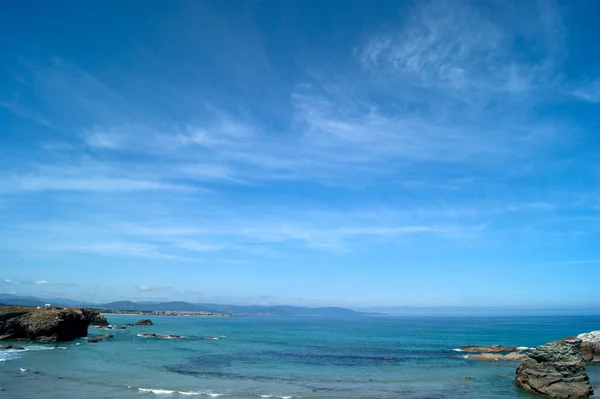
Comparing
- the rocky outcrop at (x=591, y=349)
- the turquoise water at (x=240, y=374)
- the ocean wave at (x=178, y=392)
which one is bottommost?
the turquoise water at (x=240, y=374)

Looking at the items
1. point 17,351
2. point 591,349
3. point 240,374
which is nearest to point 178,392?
point 240,374

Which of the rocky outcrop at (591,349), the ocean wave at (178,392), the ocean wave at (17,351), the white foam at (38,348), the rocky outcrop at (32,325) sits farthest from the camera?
the rocky outcrop at (32,325)

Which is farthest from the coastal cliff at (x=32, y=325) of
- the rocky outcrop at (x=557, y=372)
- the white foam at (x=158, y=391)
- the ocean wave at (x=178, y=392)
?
the rocky outcrop at (x=557, y=372)

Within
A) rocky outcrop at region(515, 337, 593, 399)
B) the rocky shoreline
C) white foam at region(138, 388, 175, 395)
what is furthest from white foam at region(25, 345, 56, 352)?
rocky outcrop at region(515, 337, 593, 399)

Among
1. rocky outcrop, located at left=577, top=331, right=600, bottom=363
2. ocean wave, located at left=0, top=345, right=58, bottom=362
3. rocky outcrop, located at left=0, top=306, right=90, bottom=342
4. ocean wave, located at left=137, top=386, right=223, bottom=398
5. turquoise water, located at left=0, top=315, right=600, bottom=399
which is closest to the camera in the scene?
ocean wave, located at left=137, top=386, right=223, bottom=398

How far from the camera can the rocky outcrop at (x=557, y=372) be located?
1211 inches

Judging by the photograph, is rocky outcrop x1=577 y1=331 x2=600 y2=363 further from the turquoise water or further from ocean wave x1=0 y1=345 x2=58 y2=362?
ocean wave x1=0 y1=345 x2=58 y2=362

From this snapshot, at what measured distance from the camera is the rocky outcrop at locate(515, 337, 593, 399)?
101 ft

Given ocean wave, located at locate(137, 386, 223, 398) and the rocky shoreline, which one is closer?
ocean wave, located at locate(137, 386, 223, 398)

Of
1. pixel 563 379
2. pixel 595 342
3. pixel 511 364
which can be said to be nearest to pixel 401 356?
pixel 511 364

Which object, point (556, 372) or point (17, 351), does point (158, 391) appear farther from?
point (556, 372)

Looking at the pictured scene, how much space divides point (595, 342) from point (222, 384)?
4490cm

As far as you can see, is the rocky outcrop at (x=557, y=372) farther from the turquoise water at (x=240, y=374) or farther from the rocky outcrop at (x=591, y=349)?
the rocky outcrop at (x=591, y=349)

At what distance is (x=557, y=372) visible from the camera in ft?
105
